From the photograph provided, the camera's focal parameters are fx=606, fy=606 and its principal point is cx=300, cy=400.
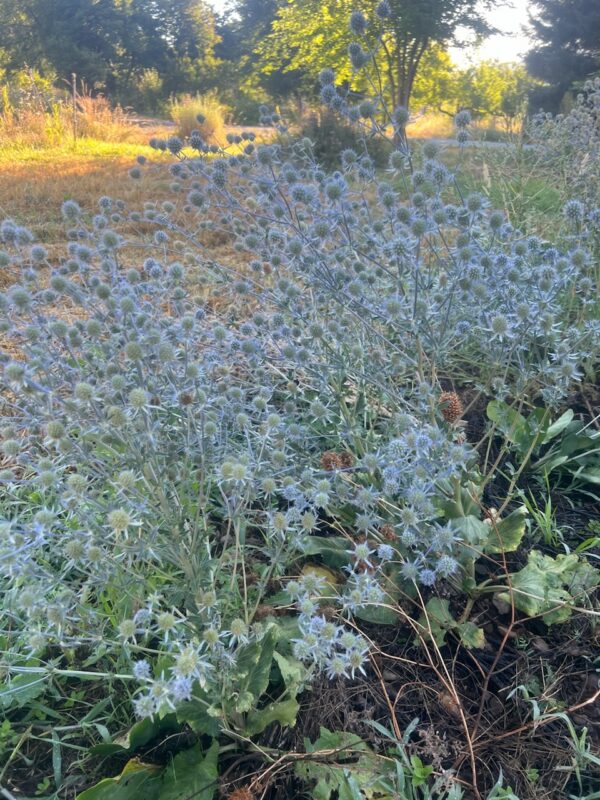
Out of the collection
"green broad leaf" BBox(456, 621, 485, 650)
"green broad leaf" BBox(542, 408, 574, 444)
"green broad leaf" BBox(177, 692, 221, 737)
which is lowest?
"green broad leaf" BBox(456, 621, 485, 650)

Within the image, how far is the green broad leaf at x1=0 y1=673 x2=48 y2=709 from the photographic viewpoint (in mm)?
1717

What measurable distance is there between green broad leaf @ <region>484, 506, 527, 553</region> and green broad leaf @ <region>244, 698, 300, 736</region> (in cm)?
84

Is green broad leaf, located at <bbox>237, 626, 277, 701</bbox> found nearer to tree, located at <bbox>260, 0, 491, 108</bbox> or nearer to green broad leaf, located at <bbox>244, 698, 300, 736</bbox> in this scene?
green broad leaf, located at <bbox>244, 698, 300, 736</bbox>

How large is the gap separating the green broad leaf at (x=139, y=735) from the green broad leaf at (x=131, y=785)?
52 mm

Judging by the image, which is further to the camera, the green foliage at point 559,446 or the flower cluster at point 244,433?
the green foliage at point 559,446

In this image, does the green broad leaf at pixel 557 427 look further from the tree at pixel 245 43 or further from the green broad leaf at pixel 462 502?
the tree at pixel 245 43

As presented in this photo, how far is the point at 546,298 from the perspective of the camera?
6.81 feet

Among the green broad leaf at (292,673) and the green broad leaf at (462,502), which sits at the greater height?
the green broad leaf at (462,502)

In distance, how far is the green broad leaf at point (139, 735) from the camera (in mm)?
1521

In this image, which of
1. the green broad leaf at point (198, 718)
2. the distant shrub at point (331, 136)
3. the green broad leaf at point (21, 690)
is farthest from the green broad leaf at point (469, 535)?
the distant shrub at point (331, 136)

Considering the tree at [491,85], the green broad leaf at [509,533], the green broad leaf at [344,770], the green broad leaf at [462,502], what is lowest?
the green broad leaf at [344,770]

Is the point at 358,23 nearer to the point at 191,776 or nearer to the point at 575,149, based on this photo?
the point at 191,776

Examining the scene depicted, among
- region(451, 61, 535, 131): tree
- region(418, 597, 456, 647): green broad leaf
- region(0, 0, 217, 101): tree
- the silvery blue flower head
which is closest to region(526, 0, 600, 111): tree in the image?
region(451, 61, 535, 131): tree

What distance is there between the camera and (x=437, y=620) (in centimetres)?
186
